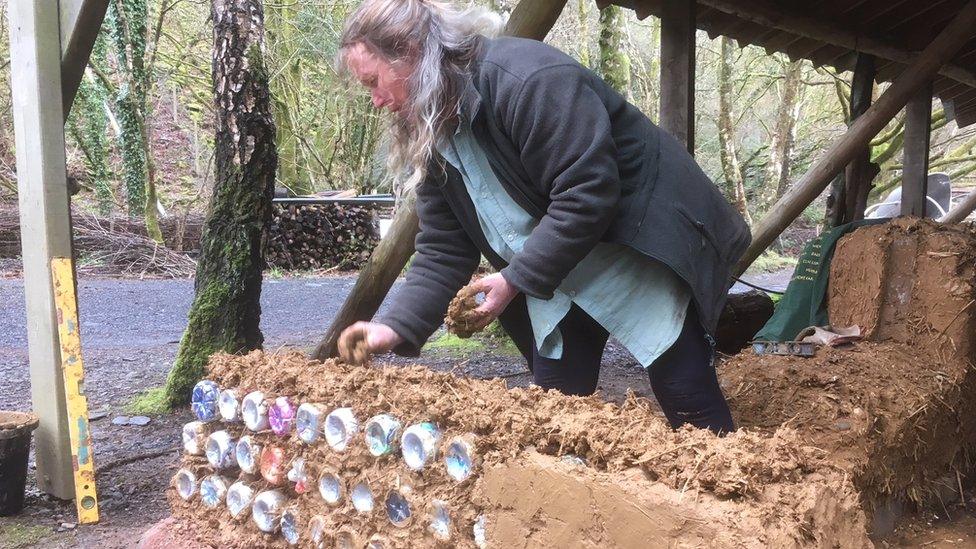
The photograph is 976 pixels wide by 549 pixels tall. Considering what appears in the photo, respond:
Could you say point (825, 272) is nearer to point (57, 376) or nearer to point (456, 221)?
point (456, 221)

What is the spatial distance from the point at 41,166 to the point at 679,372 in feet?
8.34

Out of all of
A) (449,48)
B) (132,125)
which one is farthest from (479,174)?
(132,125)

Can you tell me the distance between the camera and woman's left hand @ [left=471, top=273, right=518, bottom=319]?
1.62 metres

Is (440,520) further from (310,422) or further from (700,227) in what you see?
(700,227)

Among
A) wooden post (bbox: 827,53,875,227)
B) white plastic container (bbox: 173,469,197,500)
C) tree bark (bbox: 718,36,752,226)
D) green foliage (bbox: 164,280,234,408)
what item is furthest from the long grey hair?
tree bark (bbox: 718,36,752,226)

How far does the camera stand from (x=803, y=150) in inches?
703

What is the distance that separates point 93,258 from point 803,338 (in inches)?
434

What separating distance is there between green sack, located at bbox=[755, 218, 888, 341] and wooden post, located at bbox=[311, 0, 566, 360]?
2210 millimetres

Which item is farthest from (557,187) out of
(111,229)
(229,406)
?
(111,229)

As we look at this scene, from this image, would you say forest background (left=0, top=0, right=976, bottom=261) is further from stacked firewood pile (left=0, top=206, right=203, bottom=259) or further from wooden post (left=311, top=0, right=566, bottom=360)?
wooden post (left=311, top=0, right=566, bottom=360)

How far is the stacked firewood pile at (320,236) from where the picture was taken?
1195 centimetres

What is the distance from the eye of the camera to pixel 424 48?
1642mm

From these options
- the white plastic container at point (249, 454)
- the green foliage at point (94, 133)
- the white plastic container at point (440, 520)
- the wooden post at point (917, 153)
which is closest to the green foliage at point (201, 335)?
the white plastic container at point (249, 454)

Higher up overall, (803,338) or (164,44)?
(164,44)
